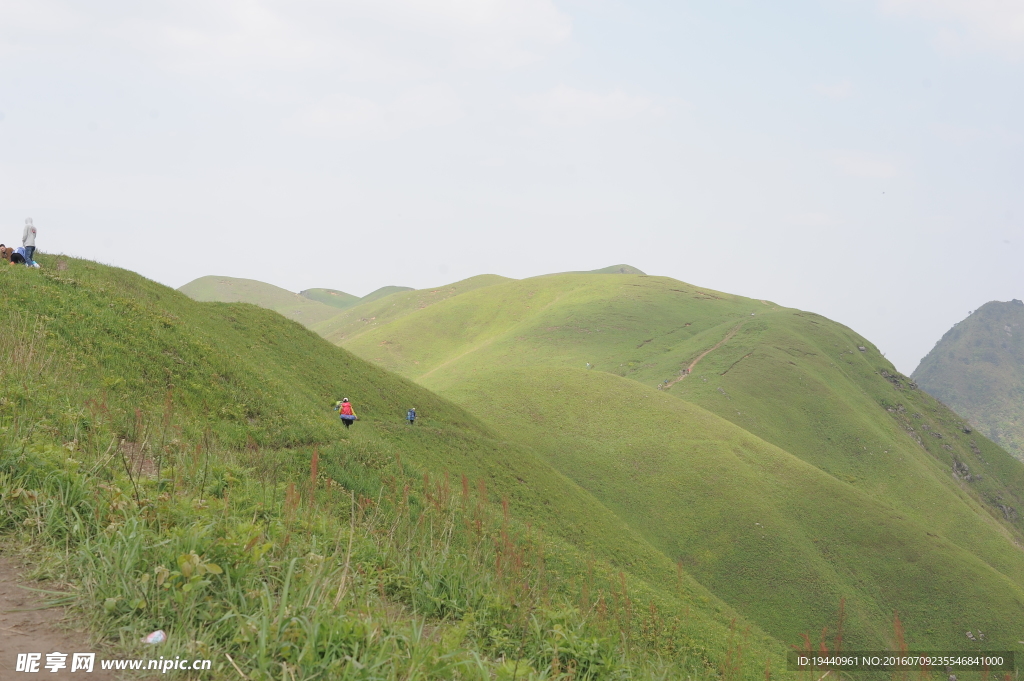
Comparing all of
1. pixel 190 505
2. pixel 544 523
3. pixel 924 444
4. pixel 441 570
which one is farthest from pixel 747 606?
pixel 924 444

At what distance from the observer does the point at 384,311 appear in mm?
173375

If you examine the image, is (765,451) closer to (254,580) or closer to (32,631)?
(254,580)

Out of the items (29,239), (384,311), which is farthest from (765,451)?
(384,311)

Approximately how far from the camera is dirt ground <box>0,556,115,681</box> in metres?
4.09

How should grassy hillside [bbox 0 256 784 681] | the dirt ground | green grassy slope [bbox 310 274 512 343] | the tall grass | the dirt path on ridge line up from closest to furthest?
the dirt ground < the tall grass < grassy hillside [bbox 0 256 784 681] < the dirt path on ridge < green grassy slope [bbox 310 274 512 343]

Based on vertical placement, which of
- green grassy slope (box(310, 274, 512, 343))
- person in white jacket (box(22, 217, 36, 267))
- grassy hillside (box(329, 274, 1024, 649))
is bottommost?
grassy hillside (box(329, 274, 1024, 649))

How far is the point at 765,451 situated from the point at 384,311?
13630 cm

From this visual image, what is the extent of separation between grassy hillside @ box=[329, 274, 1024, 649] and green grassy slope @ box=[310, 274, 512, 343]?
112 ft

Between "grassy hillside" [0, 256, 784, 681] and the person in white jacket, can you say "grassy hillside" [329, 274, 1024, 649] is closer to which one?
"grassy hillside" [0, 256, 784, 681]

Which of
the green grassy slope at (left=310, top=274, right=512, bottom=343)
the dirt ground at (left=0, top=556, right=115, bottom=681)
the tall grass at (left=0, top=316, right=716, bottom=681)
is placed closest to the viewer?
the dirt ground at (left=0, top=556, right=115, bottom=681)

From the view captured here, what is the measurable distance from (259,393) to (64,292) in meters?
6.91

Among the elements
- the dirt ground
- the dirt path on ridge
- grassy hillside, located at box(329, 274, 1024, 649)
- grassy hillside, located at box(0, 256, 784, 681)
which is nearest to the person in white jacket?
grassy hillside, located at box(0, 256, 784, 681)

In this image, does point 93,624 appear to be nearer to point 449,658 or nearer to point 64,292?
point 449,658

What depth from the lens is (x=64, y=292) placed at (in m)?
18.4
